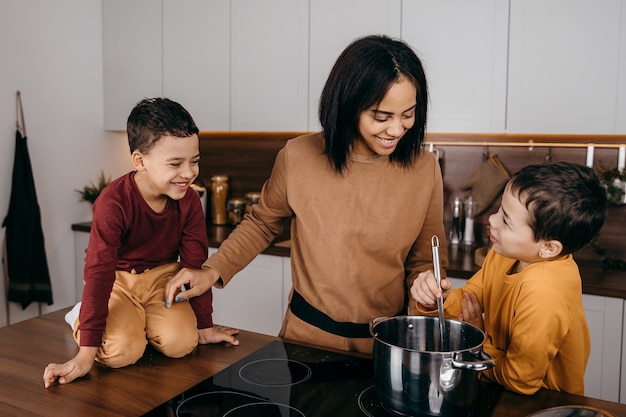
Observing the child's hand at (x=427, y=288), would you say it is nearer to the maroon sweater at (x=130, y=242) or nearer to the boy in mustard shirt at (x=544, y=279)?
the boy in mustard shirt at (x=544, y=279)

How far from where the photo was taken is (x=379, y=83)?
1215 mm

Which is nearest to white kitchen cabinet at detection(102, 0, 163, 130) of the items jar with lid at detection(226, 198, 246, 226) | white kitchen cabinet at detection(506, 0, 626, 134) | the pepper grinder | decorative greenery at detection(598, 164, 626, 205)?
jar with lid at detection(226, 198, 246, 226)

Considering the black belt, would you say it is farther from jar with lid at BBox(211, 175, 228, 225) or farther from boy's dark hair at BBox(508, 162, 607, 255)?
jar with lid at BBox(211, 175, 228, 225)

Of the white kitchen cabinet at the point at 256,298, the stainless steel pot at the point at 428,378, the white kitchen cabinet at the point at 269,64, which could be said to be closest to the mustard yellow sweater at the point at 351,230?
the stainless steel pot at the point at 428,378

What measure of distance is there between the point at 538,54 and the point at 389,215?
1.16m

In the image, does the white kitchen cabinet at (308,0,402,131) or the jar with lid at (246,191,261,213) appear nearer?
the white kitchen cabinet at (308,0,402,131)

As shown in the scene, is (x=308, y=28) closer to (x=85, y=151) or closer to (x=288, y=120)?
(x=288, y=120)

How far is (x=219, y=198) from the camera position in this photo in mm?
3096

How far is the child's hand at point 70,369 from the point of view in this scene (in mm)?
1011

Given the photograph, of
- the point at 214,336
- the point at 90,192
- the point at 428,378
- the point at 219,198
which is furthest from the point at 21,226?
the point at 428,378

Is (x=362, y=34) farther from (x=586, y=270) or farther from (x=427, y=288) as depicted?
(x=427, y=288)

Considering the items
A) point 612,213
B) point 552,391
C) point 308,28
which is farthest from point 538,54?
point 552,391

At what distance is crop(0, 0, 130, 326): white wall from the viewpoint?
2.67 metres

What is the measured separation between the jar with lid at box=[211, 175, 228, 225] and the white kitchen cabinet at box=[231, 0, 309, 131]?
434mm
